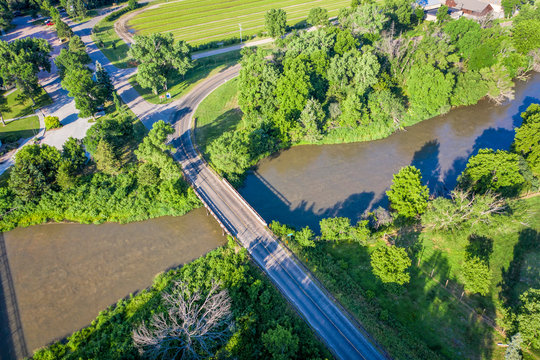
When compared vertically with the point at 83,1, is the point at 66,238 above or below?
below

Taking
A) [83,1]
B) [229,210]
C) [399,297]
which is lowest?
[399,297]

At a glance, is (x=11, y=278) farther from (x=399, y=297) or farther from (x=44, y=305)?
(x=399, y=297)

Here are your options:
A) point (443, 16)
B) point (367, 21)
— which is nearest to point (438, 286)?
point (367, 21)

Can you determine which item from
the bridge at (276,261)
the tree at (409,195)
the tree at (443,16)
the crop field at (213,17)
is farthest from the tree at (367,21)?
the bridge at (276,261)

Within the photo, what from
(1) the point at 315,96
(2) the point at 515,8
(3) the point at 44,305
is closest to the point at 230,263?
(3) the point at 44,305

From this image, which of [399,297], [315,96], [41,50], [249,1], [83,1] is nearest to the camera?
[399,297]

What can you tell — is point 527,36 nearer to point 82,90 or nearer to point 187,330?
point 187,330

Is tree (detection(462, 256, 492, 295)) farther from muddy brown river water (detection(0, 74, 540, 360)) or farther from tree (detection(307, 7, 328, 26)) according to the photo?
tree (detection(307, 7, 328, 26))
